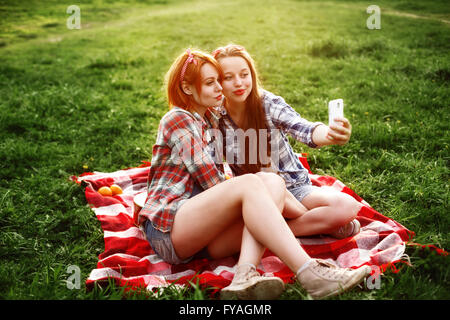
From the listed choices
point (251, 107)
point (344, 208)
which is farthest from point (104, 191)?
point (344, 208)

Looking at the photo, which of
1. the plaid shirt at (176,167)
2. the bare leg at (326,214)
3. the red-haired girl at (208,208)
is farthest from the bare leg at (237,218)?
the bare leg at (326,214)

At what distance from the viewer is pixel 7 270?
2.40 m

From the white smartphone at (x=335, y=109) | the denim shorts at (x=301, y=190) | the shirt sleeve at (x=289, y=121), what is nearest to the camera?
the white smartphone at (x=335, y=109)

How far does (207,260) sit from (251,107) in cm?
112

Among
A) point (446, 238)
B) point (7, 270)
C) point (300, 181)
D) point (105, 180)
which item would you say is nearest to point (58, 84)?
point (105, 180)

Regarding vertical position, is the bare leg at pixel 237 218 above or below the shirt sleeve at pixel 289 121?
below

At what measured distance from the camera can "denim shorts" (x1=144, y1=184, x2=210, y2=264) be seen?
2.34 metres

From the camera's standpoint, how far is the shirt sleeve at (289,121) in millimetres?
2637

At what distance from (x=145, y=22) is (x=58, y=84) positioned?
15.7ft

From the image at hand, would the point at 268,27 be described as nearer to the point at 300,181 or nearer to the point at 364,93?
the point at 364,93

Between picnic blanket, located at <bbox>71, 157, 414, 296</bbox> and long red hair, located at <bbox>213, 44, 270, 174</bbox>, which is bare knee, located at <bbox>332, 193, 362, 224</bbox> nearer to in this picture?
picnic blanket, located at <bbox>71, 157, 414, 296</bbox>

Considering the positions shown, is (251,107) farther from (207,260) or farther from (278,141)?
(207,260)

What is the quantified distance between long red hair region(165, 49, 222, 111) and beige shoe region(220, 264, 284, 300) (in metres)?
1.21

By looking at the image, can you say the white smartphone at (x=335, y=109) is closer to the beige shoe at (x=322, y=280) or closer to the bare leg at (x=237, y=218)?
the bare leg at (x=237, y=218)
